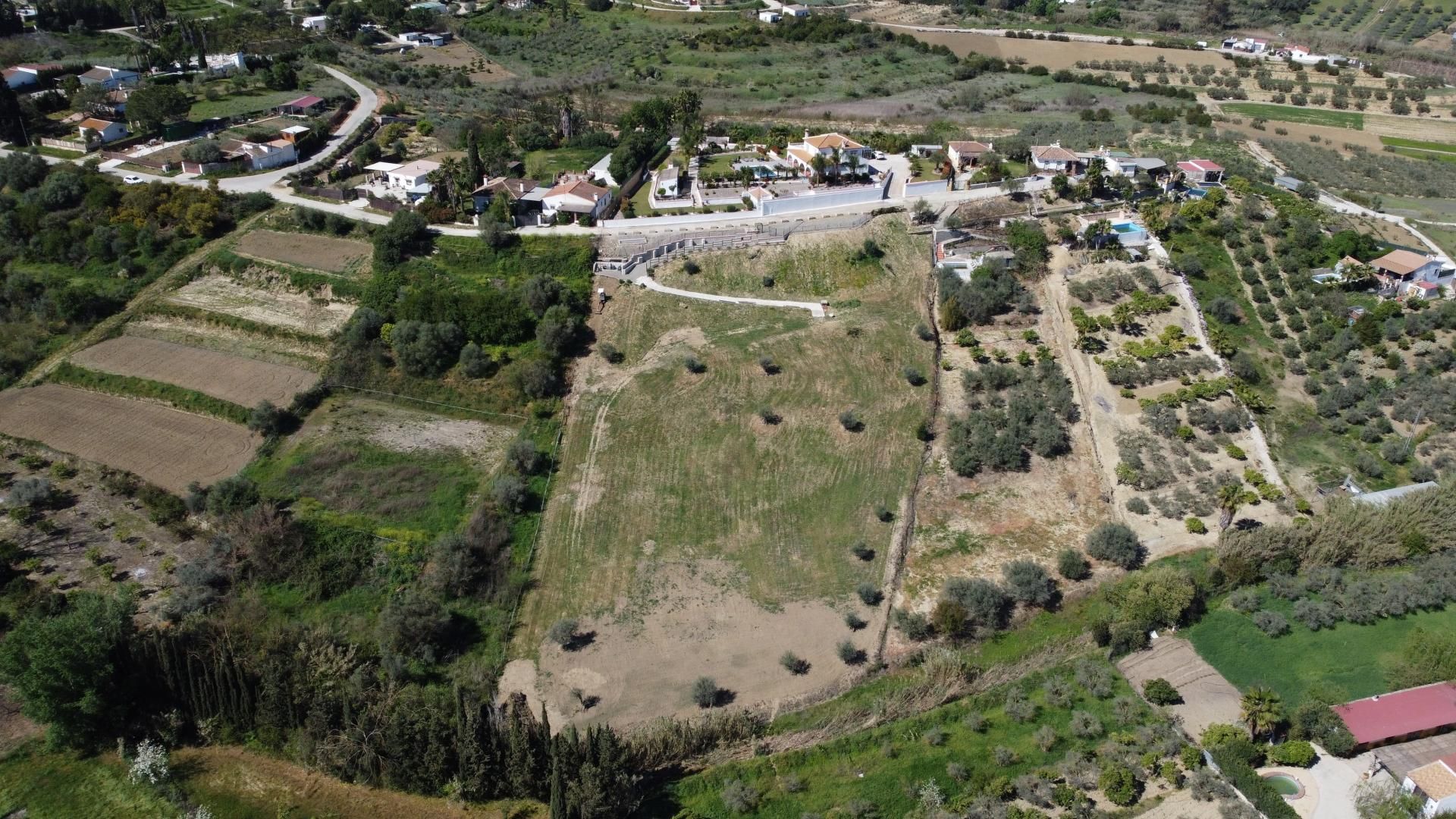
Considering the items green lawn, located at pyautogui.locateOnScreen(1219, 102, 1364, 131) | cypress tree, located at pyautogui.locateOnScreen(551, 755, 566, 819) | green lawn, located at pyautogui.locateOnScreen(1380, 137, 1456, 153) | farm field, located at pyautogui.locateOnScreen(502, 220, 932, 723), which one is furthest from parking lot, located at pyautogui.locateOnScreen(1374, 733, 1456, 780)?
green lawn, located at pyautogui.locateOnScreen(1219, 102, 1364, 131)

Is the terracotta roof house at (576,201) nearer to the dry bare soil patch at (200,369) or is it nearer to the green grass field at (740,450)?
the green grass field at (740,450)

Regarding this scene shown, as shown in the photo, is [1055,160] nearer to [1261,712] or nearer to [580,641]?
[1261,712]

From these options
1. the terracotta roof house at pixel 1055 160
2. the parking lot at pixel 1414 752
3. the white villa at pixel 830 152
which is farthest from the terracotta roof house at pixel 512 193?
the parking lot at pixel 1414 752

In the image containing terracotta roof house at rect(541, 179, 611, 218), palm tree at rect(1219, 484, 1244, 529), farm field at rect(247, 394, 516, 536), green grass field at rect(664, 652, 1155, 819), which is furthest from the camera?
terracotta roof house at rect(541, 179, 611, 218)

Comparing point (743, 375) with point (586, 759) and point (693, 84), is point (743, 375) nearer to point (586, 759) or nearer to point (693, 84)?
point (586, 759)

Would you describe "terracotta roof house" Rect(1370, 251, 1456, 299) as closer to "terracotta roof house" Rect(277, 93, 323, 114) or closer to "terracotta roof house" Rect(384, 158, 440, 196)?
"terracotta roof house" Rect(384, 158, 440, 196)

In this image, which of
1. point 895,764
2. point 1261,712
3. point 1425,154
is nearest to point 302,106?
point 895,764

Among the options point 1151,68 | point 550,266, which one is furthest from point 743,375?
point 1151,68
